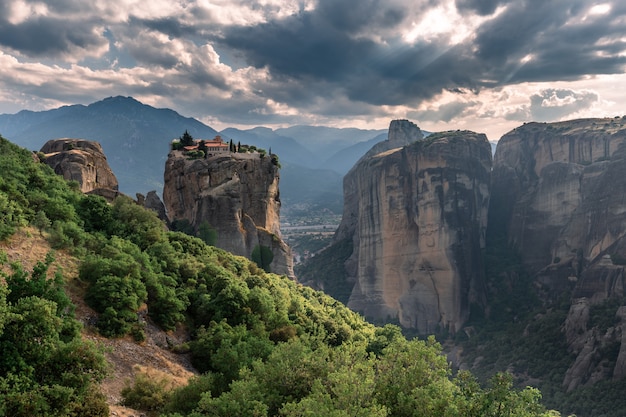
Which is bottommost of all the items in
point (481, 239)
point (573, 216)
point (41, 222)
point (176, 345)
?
point (481, 239)

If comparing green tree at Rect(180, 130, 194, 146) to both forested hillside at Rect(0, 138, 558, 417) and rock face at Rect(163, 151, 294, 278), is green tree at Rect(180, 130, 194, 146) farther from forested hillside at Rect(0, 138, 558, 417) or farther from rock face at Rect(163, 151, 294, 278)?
forested hillside at Rect(0, 138, 558, 417)

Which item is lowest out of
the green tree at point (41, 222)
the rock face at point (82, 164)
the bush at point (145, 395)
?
the bush at point (145, 395)

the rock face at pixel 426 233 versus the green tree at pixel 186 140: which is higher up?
the green tree at pixel 186 140

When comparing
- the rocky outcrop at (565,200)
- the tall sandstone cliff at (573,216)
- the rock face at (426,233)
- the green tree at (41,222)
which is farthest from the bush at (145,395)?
the rock face at (426,233)

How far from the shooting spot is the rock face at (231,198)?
42.9 meters

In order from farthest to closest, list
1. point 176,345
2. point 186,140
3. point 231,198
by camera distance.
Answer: point 186,140, point 231,198, point 176,345

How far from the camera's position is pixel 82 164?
133 ft

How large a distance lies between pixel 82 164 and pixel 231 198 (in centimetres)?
1252

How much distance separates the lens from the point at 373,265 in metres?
100

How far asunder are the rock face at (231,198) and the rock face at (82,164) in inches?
237

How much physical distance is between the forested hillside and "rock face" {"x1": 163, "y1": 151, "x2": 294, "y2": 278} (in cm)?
990

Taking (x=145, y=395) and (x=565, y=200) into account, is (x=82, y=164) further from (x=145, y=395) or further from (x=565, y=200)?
(x=565, y=200)

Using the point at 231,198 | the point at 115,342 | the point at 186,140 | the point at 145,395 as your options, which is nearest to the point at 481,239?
the point at 186,140

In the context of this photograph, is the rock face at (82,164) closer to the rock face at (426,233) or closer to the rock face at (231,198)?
the rock face at (231,198)
